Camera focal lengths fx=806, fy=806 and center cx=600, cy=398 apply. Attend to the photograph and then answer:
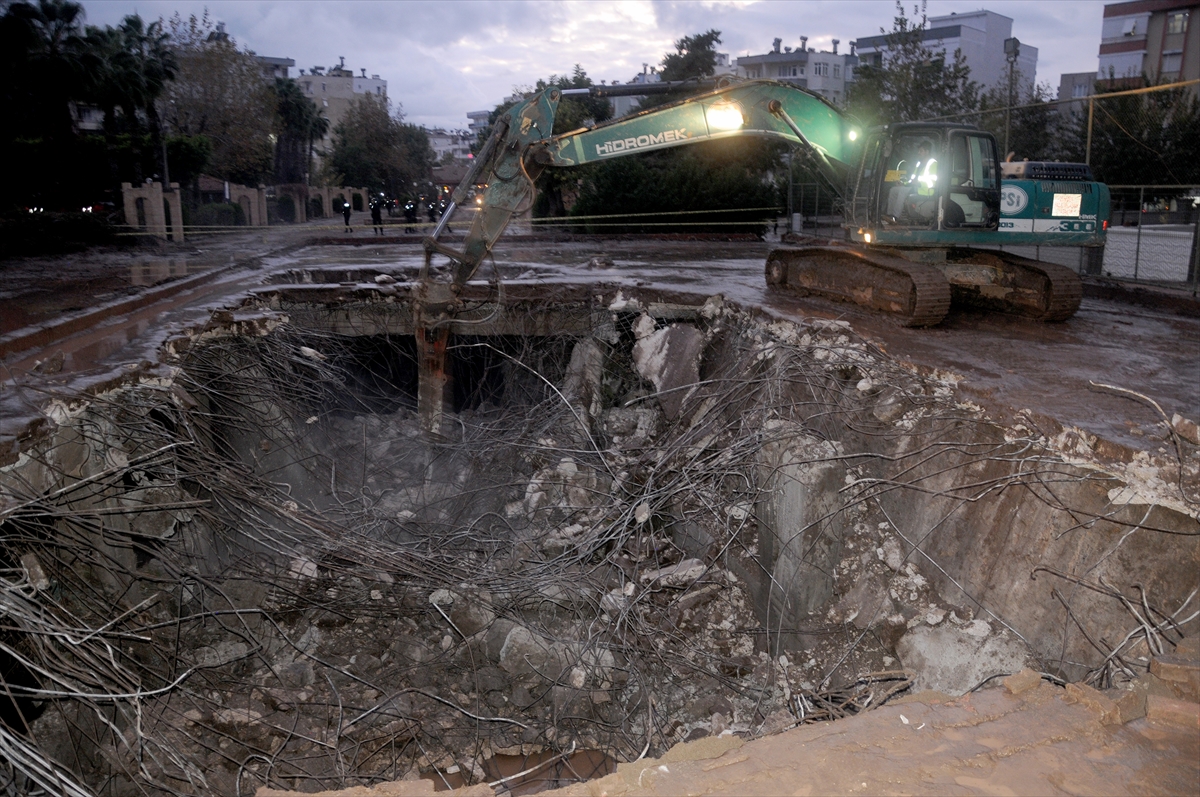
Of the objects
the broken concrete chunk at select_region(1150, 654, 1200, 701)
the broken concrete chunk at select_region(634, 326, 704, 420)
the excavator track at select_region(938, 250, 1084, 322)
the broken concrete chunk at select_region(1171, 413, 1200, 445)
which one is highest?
the excavator track at select_region(938, 250, 1084, 322)

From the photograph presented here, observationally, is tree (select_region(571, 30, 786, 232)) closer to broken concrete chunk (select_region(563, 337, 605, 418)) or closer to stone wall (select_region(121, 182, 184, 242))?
stone wall (select_region(121, 182, 184, 242))

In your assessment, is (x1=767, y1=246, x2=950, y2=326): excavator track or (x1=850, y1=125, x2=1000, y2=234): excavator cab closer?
(x1=767, y1=246, x2=950, y2=326): excavator track

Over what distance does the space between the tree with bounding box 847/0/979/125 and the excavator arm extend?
12.2m

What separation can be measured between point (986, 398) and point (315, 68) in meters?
94.7

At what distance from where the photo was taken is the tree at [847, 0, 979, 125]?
1900 cm

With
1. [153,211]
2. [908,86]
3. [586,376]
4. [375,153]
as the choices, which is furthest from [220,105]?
[586,376]

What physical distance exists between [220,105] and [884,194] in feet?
104

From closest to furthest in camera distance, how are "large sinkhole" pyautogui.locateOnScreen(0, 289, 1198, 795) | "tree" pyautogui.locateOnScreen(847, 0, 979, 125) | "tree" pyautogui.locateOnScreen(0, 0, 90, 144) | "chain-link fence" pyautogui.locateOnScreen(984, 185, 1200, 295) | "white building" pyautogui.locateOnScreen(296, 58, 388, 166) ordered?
"large sinkhole" pyautogui.locateOnScreen(0, 289, 1198, 795), "chain-link fence" pyautogui.locateOnScreen(984, 185, 1200, 295), "tree" pyautogui.locateOnScreen(847, 0, 979, 125), "tree" pyautogui.locateOnScreen(0, 0, 90, 144), "white building" pyautogui.locateOnScreen(296, 58, 388, 166)

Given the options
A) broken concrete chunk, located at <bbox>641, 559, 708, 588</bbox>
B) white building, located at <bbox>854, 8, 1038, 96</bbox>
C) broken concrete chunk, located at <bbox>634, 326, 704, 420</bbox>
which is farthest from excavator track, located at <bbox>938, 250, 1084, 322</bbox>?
white building, located at <bbox>854, 8, 1038, 96</bbox>

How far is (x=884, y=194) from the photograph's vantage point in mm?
8836

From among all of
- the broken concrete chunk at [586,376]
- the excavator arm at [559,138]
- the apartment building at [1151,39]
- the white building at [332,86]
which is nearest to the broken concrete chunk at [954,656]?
the broken concrete chunk at [586,376]

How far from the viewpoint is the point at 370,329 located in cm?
987

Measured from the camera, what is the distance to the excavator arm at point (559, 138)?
7406 mm

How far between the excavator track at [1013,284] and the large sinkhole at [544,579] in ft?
8.81
